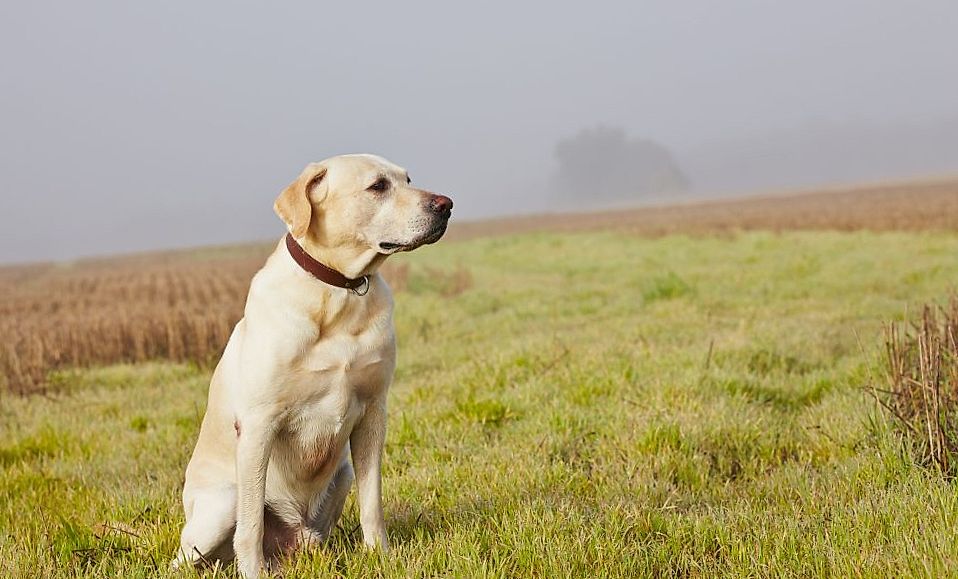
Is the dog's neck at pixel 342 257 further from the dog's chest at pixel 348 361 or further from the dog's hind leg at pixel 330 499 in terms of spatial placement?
the dog's hind leg at pixel 330 499

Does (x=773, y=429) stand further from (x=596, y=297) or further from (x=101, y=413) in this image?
(x=596, y=297)

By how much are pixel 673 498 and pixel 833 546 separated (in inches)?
40.8

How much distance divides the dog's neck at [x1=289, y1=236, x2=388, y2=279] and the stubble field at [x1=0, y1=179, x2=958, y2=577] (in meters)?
1.15

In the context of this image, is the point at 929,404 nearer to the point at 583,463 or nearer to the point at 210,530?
the point at 583,463

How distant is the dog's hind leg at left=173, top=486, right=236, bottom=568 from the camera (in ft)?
9.98

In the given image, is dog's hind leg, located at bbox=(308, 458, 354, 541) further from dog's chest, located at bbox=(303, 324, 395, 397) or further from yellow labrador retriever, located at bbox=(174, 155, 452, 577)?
dog's chest, located at bbox=(303, 324, 395, 397)

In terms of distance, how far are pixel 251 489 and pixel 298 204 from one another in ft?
3.74

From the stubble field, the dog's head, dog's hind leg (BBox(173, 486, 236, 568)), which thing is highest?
the dog's head

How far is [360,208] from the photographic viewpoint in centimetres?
301

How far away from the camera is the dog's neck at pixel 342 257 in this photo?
3.01 meters

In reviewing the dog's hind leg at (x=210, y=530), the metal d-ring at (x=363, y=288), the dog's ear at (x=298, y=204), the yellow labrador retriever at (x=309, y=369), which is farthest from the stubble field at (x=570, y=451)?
the dog's ear at (x=298, y=204)

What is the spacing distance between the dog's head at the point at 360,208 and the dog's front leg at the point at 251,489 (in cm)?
78

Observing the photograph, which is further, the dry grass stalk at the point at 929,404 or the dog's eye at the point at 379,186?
the dry grass stalk at the point at 929,404

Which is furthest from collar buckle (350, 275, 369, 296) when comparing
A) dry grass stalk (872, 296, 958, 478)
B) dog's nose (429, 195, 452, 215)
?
dry grass stalk (872, 296, 958, 478)
